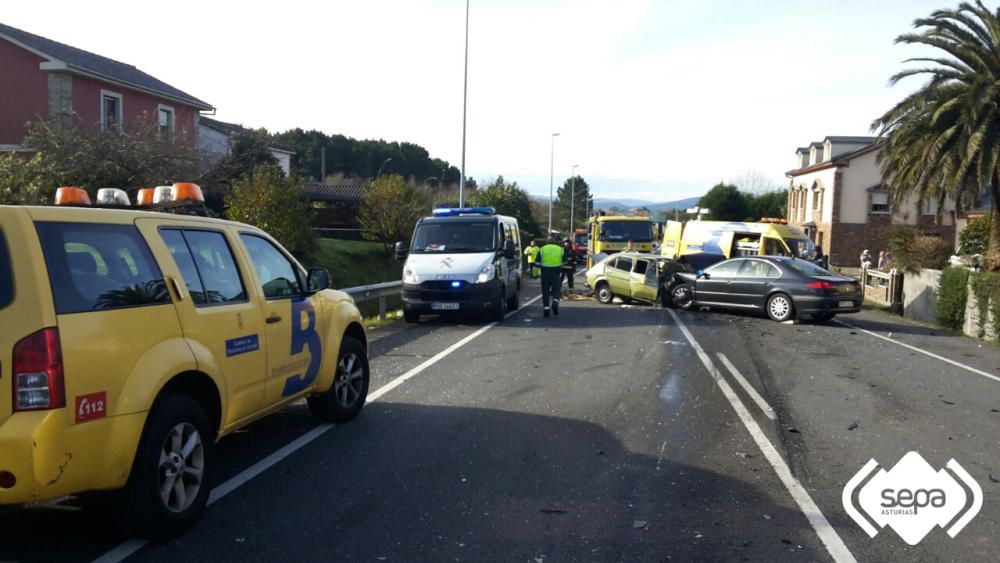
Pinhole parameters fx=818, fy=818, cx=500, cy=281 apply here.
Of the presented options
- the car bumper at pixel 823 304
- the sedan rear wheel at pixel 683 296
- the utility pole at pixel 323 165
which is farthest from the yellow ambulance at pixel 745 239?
the utility pole at pixel 323 165

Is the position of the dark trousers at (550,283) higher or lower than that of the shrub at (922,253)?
lower

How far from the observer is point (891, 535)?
4.93 m

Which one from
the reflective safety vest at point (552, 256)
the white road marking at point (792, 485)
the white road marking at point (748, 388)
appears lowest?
the white road marking at point (748, 388)

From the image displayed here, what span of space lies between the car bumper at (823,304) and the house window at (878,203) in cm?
3183

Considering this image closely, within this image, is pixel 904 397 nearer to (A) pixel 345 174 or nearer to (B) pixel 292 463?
(B) pixel 292 463

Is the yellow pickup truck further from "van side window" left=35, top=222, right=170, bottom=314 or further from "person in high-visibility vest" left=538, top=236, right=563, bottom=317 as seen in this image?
"person in high-visibility vest" left=538, top=236, right=563, bottom=317

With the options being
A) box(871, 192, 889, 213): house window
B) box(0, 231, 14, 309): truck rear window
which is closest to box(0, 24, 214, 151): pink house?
box(0, 231, 14, 309): truck rear window

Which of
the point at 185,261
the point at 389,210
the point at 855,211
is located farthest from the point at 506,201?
the point at 185,261

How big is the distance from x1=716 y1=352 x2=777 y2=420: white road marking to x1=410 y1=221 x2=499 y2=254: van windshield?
5.96m

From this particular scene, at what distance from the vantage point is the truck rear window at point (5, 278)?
3.84 m

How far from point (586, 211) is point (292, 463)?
104039mm

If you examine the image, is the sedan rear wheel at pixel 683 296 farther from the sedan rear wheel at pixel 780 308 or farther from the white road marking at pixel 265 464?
the white road marking at pixel 265 464

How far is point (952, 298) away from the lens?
18594mm

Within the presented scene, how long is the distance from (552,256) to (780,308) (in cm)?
507
